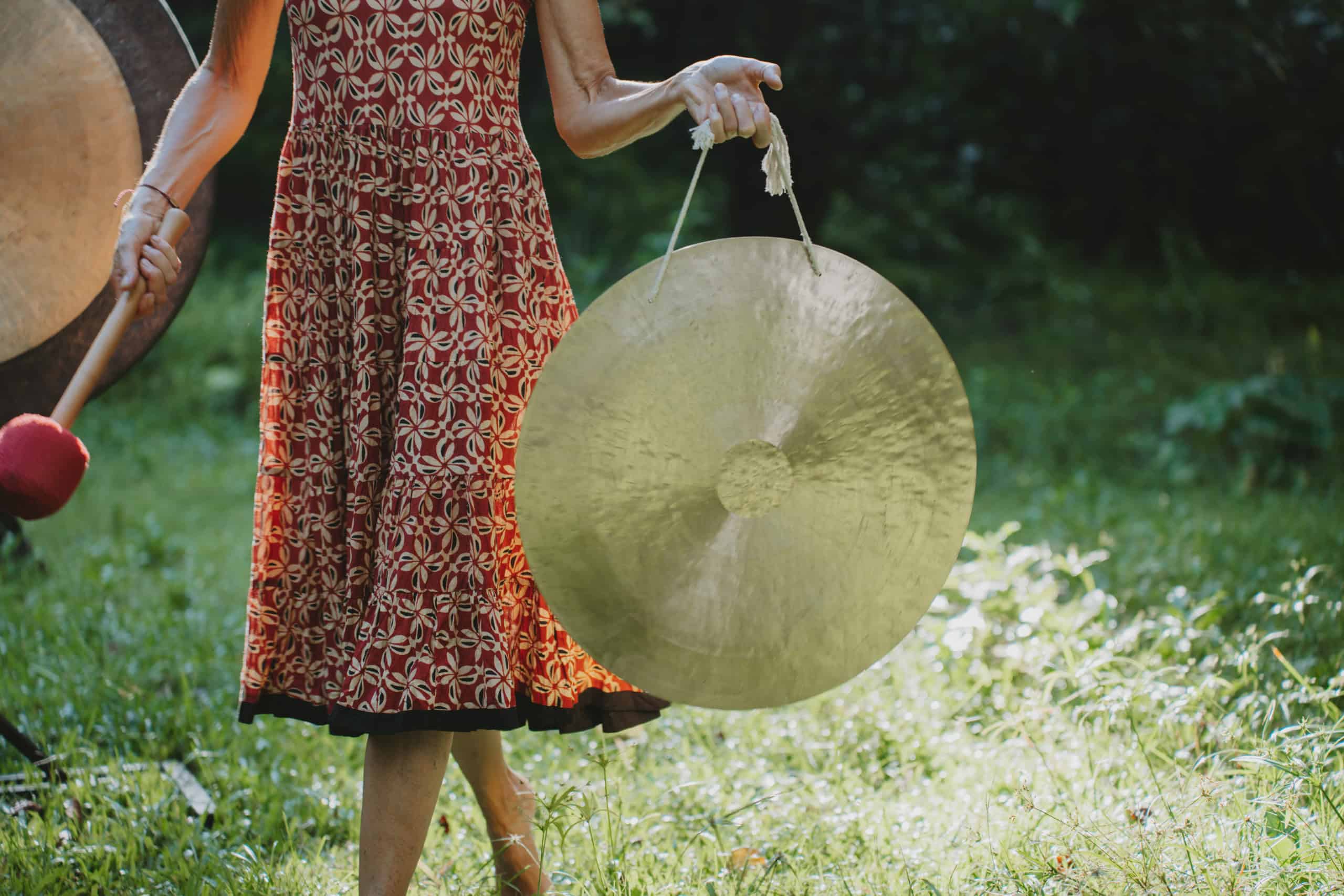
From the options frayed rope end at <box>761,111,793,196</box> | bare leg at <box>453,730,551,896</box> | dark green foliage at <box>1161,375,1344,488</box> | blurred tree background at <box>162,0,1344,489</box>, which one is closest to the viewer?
frayed rope end at <box>761,111,793,196</box>

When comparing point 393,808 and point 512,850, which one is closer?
point 393,808

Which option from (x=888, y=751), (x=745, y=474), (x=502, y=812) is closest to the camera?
(x=745, y=474)

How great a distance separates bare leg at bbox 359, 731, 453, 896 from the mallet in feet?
1.86

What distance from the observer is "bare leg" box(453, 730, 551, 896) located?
2.02 meters

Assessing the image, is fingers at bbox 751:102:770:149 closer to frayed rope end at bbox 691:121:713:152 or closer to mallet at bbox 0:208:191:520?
frayed rope end at bbox 691:121:713:152

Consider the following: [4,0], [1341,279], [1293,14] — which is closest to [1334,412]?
[1293,14]

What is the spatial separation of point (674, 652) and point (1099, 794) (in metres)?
1.01

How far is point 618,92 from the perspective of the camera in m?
1.81

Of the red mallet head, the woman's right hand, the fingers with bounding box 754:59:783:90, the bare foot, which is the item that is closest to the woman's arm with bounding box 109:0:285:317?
the woman's right hand

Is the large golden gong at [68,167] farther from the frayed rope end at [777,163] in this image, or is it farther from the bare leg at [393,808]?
the frayed rope end at [777,163]

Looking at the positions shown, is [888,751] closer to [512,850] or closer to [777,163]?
[512,850]

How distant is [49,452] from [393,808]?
70cm

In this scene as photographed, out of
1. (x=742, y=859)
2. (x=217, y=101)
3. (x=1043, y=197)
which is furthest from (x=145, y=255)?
(x=1043, y=197)

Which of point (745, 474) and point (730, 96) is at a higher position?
point (730, 96)
